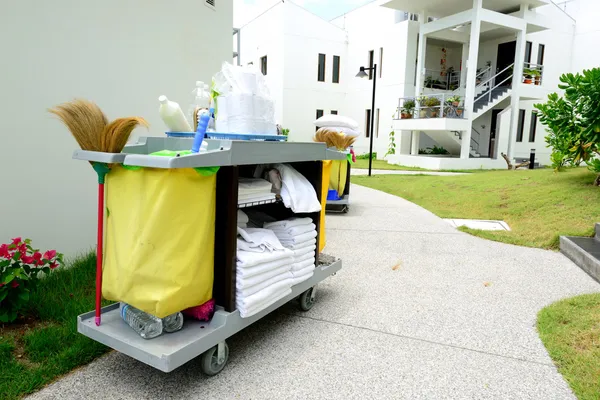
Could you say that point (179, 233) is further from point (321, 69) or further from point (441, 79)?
point (321, 69)

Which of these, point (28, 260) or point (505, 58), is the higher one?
point (505, 58)

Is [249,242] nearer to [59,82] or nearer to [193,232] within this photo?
[193,232]

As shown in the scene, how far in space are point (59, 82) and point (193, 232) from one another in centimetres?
247

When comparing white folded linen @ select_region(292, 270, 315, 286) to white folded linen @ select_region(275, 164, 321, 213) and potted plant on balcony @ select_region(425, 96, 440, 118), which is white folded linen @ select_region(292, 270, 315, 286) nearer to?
white folded linen @ select_region(275, 164, 321, 213)

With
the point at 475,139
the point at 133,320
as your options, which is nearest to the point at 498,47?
the point at 475,139

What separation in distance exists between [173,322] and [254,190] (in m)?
0.99

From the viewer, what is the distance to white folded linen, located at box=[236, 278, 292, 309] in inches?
102

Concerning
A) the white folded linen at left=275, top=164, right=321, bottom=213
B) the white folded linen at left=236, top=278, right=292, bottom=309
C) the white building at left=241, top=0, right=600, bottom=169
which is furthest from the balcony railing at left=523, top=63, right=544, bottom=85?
the white folded linen at left=236, top=278, right=292, bottom=309

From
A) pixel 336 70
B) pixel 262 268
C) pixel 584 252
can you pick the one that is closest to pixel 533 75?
pixel 336 70

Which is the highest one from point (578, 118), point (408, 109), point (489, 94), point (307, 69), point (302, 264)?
point (307, 69)

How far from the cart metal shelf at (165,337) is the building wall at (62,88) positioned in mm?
1529

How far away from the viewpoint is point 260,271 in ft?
8.87

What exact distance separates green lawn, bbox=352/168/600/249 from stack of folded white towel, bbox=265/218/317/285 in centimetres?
402

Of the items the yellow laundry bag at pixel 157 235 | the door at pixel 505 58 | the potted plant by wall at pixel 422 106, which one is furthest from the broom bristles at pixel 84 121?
the door at pixel 505 58
